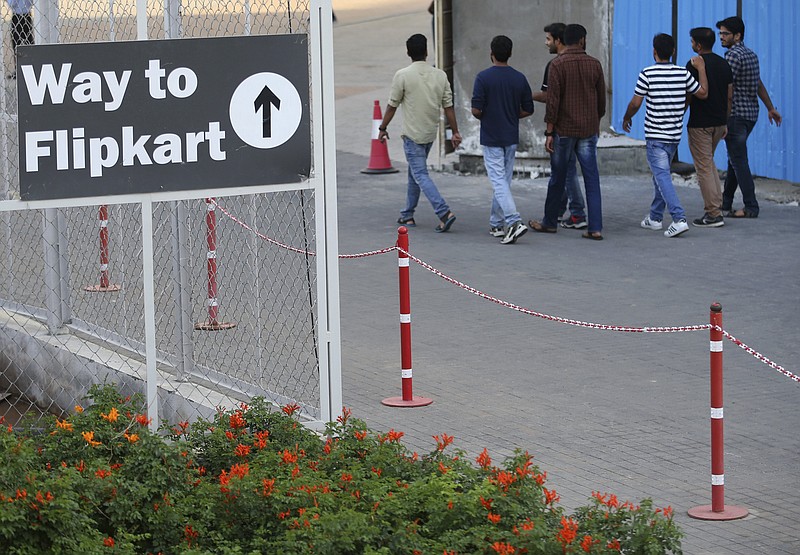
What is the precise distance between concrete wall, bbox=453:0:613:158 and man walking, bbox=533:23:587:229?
11.0 ft

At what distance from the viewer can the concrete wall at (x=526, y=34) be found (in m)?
17.5

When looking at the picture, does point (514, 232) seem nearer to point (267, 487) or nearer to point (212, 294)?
point (212, 294)

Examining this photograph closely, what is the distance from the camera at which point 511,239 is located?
44.6ft

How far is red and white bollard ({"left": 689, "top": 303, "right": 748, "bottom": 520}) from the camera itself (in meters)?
6.44

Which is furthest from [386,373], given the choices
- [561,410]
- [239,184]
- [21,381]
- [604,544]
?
[604,544]

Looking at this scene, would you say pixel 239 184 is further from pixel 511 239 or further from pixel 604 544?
pixel 511 239

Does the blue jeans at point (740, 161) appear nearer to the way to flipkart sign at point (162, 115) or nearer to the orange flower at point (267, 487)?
the way to flipkart sign at point (162, 115)

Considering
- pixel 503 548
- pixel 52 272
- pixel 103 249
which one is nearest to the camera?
pixel 503 548

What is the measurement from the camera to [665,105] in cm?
1351

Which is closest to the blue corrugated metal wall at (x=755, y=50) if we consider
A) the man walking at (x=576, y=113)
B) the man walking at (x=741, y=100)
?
the man walking at (x=741, y=100)

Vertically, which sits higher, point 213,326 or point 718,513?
point 213,326

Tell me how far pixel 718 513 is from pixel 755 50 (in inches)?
427

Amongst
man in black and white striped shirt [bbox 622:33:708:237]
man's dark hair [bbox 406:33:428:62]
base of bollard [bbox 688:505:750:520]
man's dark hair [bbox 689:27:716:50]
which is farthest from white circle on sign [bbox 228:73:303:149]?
man's dark hair [bbox 689:27:716:50]

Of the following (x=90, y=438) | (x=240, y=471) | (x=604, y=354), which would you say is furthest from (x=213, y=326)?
(x=240, y=471)
